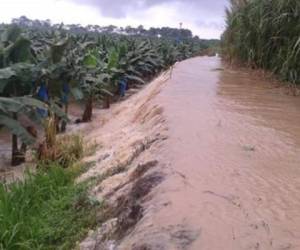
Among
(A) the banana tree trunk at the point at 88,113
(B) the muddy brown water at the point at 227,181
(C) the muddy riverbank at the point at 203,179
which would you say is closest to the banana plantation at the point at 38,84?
(A) the banana tree trunk at the point at 88,113

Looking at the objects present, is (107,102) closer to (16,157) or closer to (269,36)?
(269,36)

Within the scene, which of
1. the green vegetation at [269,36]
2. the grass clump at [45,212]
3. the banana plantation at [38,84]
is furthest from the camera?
the green vegetation at [269,36]

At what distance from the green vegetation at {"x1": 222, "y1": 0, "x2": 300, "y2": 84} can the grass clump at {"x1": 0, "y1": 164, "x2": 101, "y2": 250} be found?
158 inches

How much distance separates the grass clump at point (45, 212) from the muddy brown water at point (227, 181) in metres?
0.83

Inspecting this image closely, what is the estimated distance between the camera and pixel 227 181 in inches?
143

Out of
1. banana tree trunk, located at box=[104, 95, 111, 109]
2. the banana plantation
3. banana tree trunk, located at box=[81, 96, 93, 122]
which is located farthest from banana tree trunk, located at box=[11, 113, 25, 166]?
banana tree trunk, located at box=[104, 95, 111, 109]

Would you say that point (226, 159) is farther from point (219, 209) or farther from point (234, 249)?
point (234, 249)

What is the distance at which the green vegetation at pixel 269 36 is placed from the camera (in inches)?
331

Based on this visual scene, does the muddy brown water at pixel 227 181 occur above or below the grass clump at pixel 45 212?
above

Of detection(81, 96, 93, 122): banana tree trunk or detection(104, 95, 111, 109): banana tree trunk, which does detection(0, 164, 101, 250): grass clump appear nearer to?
detection(81, 96, 93, 122): banana tree trunk

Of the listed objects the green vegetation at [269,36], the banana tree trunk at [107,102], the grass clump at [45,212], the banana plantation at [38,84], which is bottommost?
the banana tree trunk at [107,102]

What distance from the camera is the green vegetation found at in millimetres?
8414

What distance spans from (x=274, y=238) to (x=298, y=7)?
20.1 feet

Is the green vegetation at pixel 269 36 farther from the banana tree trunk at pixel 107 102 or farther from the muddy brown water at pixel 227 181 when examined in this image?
the banana tree trunk at pixel 107 102
